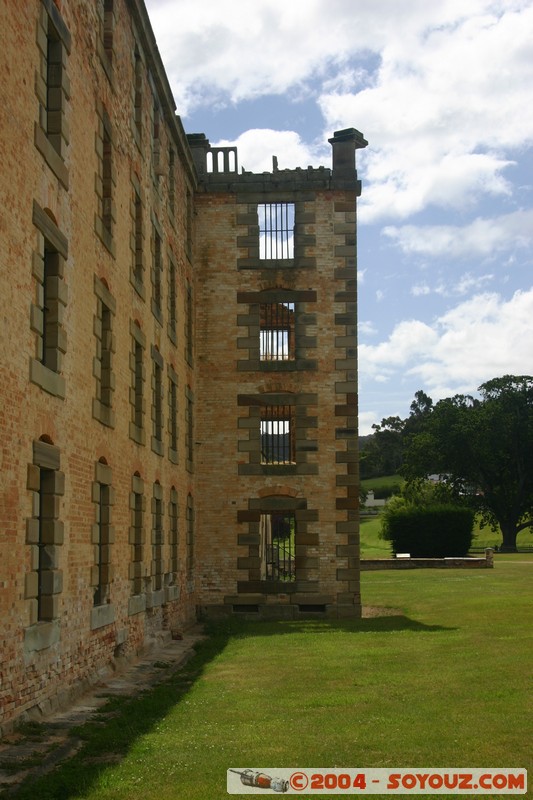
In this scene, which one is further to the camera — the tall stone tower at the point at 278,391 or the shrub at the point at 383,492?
the shrub at the point at 383,492

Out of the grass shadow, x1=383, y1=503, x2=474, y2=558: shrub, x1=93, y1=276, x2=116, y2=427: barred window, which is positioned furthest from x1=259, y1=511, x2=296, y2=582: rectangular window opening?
x1=383, y1=503, x2=474, y2=558: shrub

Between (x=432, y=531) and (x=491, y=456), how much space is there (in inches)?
486

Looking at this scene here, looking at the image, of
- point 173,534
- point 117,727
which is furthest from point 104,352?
point 173,534

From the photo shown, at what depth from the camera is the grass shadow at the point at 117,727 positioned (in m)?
8.42

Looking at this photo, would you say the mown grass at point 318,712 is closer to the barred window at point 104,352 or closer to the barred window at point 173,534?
the barred window at point 173,534

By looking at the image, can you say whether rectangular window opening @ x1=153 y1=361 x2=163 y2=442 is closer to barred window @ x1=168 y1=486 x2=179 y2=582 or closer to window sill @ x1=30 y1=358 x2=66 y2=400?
barred window @ x1=168 y1=486 x2=179 y2=582

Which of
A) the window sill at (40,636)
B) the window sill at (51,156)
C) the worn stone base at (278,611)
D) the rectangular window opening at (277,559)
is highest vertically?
the window sill at (51,156)

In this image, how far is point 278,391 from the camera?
2756 cm

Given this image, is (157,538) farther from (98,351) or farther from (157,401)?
(98,351)

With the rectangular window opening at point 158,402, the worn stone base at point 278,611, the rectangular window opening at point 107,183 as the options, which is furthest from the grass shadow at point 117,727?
the rectangular window opening at point 107,183

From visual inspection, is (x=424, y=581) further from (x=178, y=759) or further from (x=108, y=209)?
(x=178, y=759)

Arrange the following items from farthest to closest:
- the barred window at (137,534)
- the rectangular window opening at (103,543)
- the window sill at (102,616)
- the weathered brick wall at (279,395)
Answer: the weathered brick wall at (279,395)
the barred window at (137,534)
the rectangular window opening at (103,543)
the window sill at (102,616)

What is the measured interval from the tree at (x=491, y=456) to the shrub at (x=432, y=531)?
34.2 feet

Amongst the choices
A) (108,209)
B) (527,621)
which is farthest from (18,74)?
(527,621)
